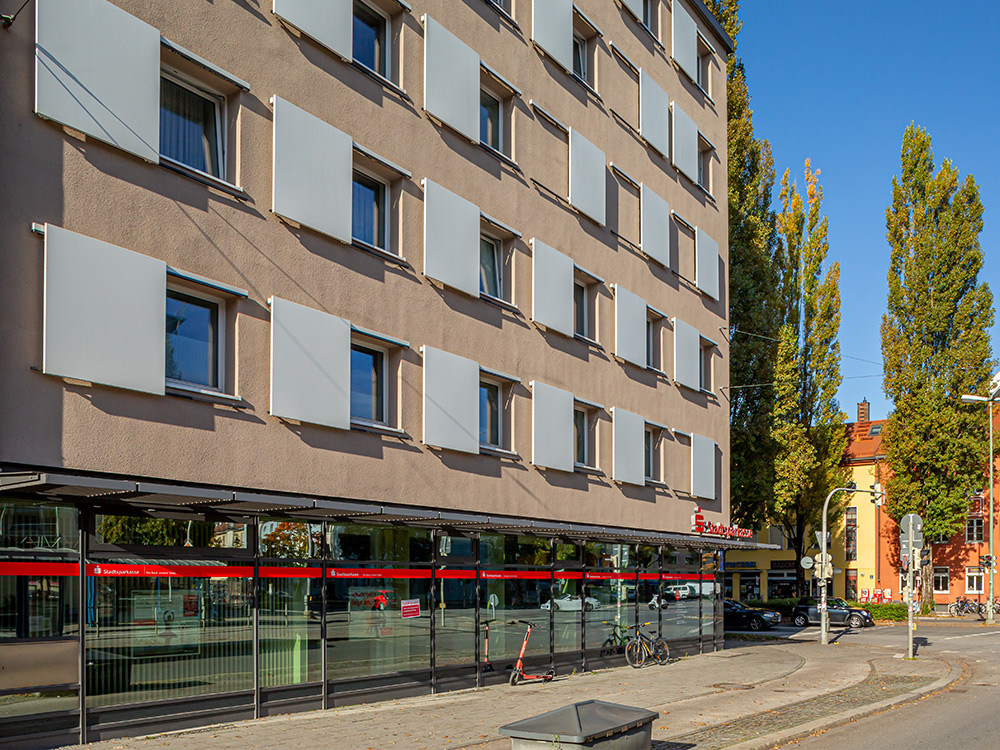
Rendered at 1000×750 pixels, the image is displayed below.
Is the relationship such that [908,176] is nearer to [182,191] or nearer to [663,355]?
[663,355]

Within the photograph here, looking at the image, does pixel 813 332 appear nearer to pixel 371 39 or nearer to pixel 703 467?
pixel 703 467

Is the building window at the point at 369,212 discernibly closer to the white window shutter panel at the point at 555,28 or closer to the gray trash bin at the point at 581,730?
the white window shutter panel at the point at 555,28

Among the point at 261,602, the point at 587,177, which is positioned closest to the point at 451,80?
the point at 587,177

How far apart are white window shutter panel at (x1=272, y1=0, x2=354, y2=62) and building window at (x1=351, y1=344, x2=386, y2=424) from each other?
475 cm

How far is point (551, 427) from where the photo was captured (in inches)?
848

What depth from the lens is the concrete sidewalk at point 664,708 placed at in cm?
1216

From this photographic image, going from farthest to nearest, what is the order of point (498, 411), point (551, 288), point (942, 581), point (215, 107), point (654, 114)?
point (942, 581), point (654, 114), point (551, 288), point (498, 411), point (215, 107)

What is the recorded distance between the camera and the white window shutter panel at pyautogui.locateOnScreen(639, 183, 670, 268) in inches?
1056

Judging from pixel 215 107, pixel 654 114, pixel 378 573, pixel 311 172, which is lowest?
pixel 378 573

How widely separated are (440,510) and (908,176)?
153 ft

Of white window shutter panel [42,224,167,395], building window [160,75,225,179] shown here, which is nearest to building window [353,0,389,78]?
building window [160,75,225,179]

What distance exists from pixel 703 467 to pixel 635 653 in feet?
26.0

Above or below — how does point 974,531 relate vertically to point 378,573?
below

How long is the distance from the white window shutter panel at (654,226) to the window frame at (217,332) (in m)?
14.6
